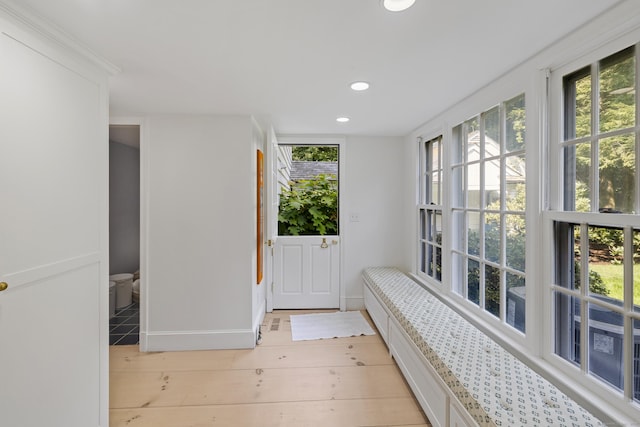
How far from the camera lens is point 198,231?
2.77 meters

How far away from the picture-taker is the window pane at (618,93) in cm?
122

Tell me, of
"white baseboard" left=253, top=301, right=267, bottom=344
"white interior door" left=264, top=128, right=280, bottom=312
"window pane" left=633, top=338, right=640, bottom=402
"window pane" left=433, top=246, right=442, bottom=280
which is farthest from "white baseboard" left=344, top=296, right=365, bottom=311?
"window pane" left=633, top=338, right=640, bottom=402

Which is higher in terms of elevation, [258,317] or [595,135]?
[595,135]

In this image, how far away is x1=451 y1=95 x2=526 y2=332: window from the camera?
1.79 m

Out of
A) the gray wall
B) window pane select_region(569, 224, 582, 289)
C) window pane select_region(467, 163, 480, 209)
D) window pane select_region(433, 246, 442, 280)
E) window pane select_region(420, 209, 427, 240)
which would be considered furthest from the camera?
the gray wall

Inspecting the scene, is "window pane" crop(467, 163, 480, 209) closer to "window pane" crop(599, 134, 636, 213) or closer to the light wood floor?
"window pane" crop(599, 134, 636, 213)

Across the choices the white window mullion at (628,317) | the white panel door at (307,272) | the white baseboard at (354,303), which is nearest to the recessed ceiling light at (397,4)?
the white window mullion at (628,317)

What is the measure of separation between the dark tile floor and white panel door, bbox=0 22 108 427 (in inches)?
57.6

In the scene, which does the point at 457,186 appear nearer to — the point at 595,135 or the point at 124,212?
the point at 595,135

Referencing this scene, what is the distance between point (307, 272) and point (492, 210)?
2311 millimetres

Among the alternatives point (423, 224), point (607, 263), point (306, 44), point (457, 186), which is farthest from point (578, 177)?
point (423, 224)

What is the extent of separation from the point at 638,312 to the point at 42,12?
2.71m

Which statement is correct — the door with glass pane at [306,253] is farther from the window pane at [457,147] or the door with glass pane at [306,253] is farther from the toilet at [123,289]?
the toilet at [123,289]

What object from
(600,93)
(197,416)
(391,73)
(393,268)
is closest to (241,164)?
(391,73)
